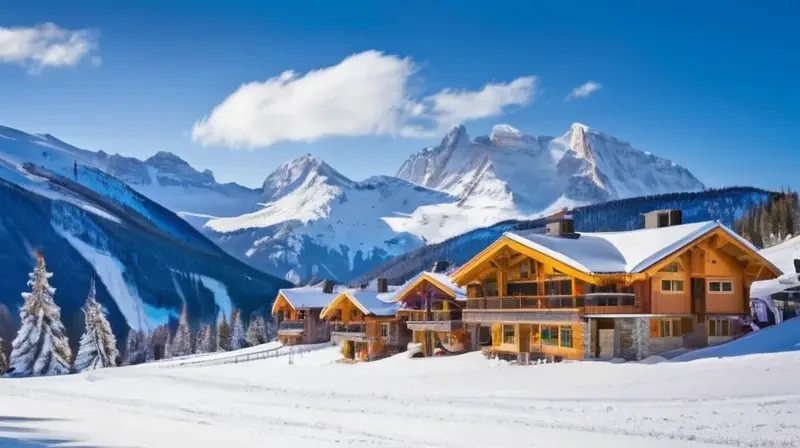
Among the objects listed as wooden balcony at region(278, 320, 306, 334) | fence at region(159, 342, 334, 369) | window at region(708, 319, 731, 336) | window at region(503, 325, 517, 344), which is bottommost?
fence at region(159, 342, 334, 369)

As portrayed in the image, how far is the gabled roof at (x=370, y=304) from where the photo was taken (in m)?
61.9

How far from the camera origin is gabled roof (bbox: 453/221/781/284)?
37375mm

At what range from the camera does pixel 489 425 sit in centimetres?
2323

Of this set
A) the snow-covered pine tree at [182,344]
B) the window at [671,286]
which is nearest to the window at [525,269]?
the window at [671,286]

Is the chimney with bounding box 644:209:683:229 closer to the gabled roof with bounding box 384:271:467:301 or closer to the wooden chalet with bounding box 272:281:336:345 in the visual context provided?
the gabled roof with bounding box 384:271:467:301

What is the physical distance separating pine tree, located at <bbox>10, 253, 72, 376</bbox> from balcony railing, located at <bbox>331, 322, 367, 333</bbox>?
24.8 meters

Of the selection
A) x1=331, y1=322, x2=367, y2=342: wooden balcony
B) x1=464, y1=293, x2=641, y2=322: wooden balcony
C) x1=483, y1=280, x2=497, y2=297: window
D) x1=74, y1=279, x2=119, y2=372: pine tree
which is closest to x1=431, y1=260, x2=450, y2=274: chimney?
x1=331, y1=322, x2=367, y2=342: wooden balcony

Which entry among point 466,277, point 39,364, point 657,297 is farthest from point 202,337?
point 657,297

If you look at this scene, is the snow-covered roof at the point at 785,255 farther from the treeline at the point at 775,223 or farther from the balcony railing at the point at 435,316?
the balcony railing at the point at 435,316

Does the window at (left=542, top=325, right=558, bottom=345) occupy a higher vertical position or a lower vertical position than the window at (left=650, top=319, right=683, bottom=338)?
lower

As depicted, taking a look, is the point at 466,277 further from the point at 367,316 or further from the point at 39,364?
the point at 39,364

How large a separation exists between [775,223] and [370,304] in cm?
7676

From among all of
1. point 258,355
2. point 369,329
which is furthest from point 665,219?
point 258,355

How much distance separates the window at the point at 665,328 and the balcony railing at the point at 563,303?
1390 mm
